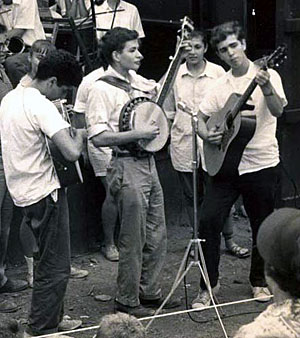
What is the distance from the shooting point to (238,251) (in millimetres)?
7367

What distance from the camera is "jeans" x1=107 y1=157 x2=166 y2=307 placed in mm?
5844

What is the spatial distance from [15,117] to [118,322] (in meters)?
2.15

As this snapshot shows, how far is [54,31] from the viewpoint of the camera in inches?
303

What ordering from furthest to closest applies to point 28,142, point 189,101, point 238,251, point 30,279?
point 238,251 < point 189,101 < point 30,279 < point 28,142

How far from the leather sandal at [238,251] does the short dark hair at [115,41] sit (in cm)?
220

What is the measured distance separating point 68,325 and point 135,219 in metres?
0.82

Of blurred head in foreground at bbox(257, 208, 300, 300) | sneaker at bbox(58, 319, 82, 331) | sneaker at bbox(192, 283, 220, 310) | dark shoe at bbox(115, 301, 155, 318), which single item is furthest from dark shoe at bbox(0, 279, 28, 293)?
blurred head in foreground at bbox(257, 208, 300, 300)

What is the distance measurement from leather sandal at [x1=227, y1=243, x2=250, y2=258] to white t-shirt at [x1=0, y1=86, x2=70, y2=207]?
2511 mm

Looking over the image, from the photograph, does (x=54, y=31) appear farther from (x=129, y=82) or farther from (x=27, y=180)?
(x=27, y=180)

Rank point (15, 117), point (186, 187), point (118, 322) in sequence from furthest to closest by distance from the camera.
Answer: point (186, 187) < point (15, 117) < point (118, 322)

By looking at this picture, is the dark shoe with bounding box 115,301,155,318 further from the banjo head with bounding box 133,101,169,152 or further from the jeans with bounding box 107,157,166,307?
the banjo head with bounding box 133,101,169,152

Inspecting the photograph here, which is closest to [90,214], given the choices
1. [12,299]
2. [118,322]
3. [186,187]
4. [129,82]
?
[186,187]

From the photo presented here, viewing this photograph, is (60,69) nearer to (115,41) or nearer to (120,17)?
(115,41)

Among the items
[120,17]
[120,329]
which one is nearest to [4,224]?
[120,17]
